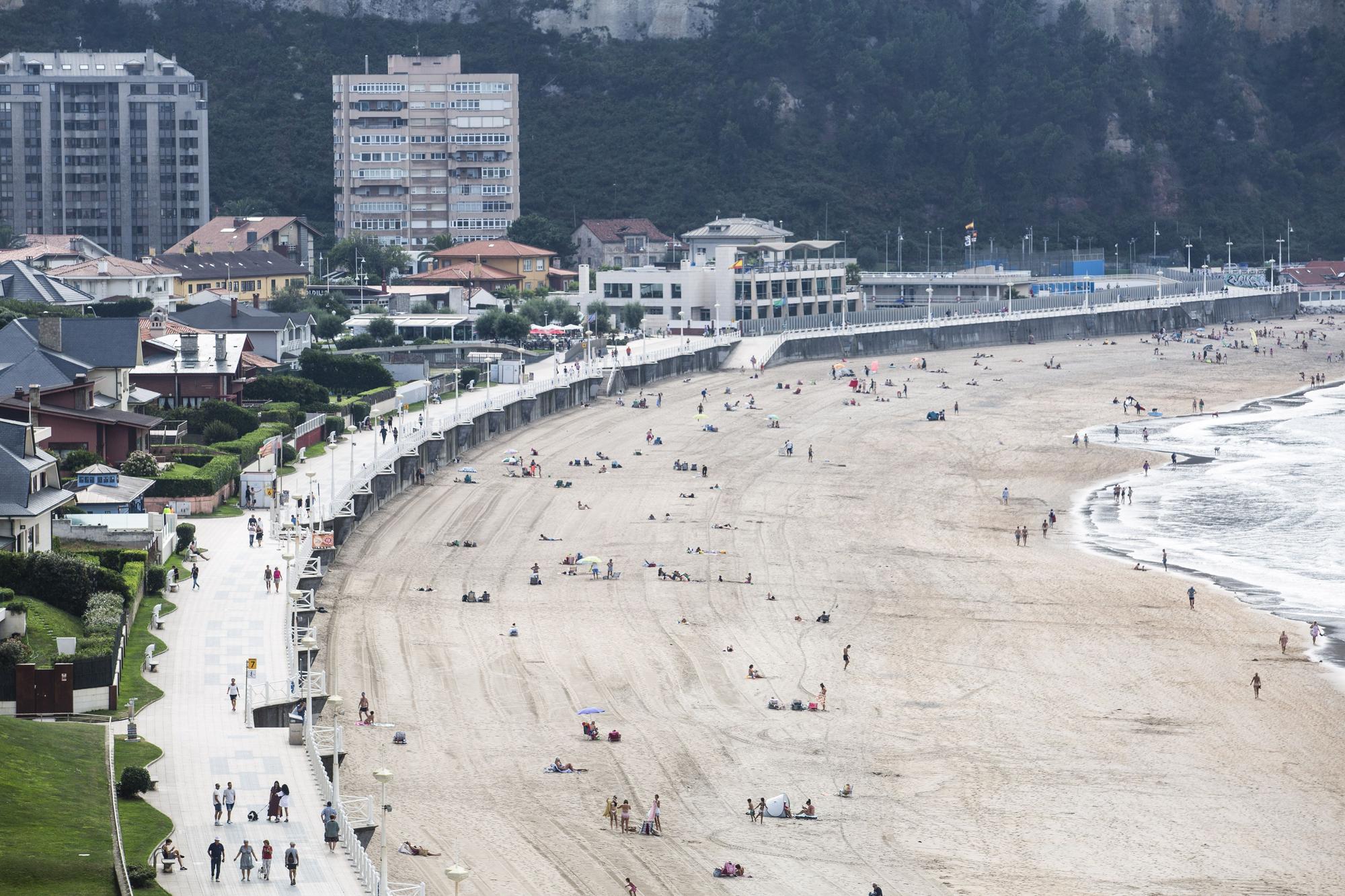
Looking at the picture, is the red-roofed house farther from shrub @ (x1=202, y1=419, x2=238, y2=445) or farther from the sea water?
shrub @ (x1=202, y1=419, x2=238, y2=445)

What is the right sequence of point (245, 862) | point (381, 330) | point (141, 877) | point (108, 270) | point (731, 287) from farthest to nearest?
1. point (731, 287)
2. point (108, 270)
3. point (381, 330)
4. point (245, 862)
5. point (141, 877)

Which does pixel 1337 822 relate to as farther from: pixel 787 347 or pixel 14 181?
pixel 14 181

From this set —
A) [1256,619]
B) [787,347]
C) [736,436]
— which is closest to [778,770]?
[1256,619]

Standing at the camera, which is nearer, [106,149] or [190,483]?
[190,483]

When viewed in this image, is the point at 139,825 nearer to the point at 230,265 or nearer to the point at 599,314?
the point at 599,314

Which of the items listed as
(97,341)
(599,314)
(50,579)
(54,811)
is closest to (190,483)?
A: (97,341)
